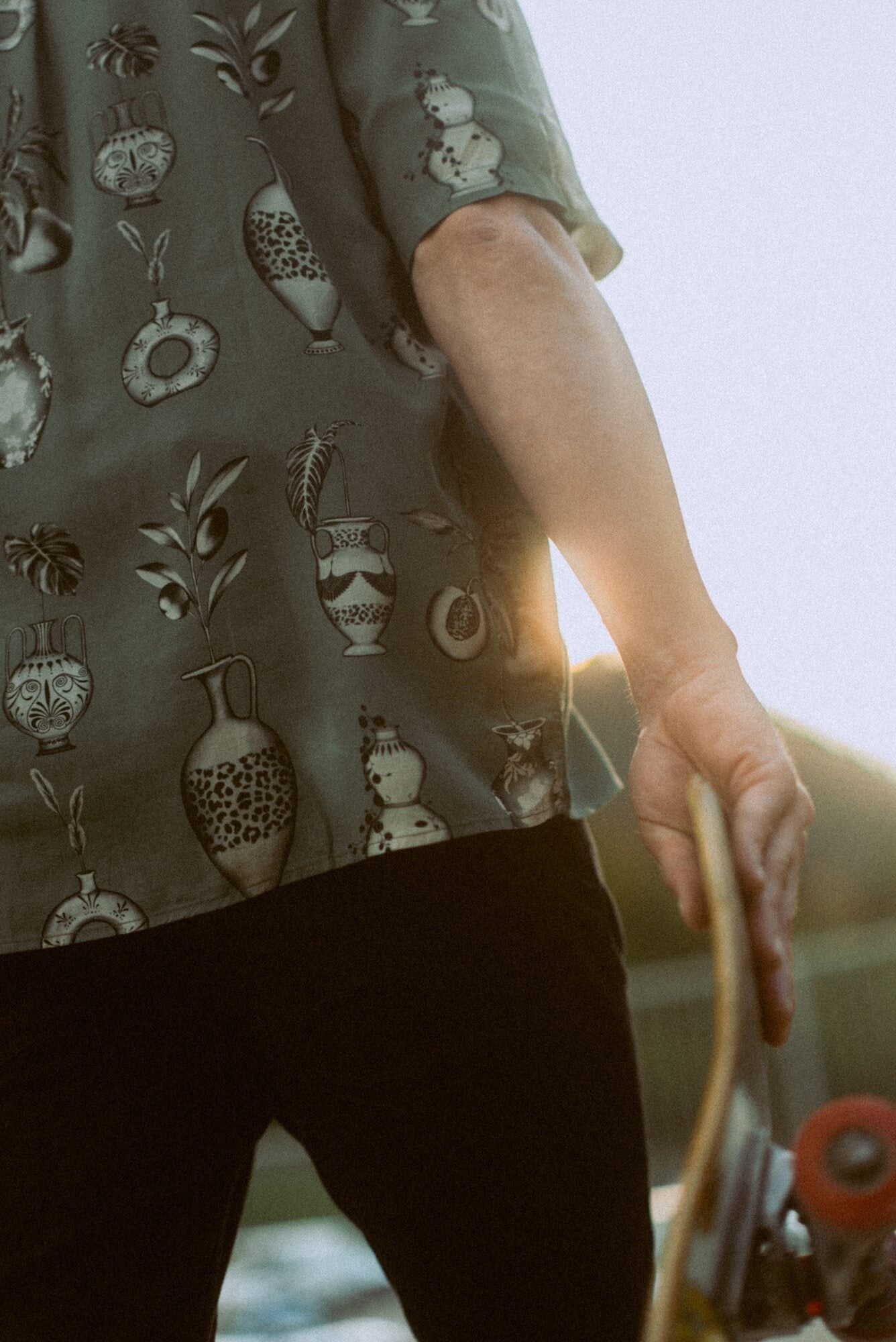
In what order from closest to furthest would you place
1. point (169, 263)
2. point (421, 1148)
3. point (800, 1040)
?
point (421, 1148)
point (169, 263)
point (800, 1040)

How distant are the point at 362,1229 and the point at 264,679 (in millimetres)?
367

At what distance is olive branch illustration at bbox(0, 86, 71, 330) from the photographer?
35.5 inches

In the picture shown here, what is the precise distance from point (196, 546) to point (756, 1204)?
1.68 feet

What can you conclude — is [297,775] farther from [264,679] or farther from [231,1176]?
[231,1176]

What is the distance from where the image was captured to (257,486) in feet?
2.64

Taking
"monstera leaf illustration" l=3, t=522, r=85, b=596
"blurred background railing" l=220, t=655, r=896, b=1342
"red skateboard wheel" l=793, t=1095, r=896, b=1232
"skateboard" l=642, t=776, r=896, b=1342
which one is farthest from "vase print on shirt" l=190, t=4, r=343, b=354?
"blurred background railing" l=220, t=655, r=896, b=1342

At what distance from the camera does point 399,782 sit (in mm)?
776

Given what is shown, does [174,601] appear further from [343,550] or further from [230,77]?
[230,77]

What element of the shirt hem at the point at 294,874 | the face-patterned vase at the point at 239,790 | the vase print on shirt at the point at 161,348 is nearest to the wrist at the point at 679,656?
the shirt hem at the point at 294,874

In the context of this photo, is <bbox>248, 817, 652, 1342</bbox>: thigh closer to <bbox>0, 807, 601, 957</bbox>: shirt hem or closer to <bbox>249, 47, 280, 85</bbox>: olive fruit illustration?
<bbox>0, 807, 601, 957</bbox>: shirt hem

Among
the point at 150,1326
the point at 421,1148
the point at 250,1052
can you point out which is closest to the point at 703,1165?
the point at 421,1148

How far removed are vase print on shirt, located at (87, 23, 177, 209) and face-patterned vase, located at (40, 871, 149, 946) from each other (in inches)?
19.0

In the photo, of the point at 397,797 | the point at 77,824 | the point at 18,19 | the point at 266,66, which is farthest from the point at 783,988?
the point at 18,19

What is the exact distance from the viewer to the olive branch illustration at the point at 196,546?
81 cm
